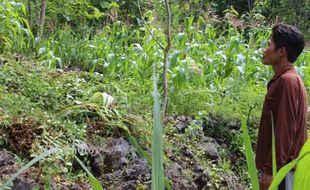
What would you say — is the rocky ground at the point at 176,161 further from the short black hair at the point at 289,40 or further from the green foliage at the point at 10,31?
the green foliage at the point at 10,31

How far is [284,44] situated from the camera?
2.97 metres

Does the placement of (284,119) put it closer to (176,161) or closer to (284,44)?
(284,44)

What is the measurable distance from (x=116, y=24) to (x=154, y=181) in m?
6.42

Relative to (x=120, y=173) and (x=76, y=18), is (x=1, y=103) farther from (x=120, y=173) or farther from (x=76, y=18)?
(x=76, y=18)

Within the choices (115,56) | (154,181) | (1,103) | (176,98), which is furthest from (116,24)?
(154,181)

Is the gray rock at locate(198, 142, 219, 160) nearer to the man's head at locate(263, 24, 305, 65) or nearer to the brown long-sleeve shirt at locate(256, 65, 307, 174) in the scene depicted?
the brown long-sleeve shirt at locate(256, 65, 307, 174)

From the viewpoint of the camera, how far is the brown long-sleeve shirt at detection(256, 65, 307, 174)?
2879mm

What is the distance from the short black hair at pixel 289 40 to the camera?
9.71ft

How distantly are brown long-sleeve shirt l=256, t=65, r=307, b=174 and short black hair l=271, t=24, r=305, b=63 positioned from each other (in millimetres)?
85

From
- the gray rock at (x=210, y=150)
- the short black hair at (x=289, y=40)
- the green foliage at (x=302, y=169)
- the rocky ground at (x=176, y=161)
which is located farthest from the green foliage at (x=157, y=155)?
the gray rock at (x=210, y=150)

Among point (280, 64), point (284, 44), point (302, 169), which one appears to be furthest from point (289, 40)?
point (302, 169)

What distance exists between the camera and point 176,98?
4.68m

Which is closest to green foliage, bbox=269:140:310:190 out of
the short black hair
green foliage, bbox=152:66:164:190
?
green foliage, bbox=152:66:164:190

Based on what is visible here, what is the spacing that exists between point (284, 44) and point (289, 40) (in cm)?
3
